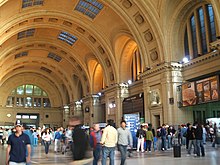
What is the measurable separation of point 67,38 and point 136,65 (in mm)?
9090

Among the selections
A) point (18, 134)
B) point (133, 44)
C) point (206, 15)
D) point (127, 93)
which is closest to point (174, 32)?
point (206, 15)

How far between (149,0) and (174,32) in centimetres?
292

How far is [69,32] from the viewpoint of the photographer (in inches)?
1086

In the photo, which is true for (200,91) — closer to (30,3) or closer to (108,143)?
(108,143)

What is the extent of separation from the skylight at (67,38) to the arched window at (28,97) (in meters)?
18.9

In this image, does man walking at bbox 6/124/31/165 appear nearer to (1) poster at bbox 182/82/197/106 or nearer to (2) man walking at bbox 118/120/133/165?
(2) man walking at bbox 118/120/133/165

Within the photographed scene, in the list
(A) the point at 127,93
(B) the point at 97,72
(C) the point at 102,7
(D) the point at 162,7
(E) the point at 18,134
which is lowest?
(E) the point at 18,134

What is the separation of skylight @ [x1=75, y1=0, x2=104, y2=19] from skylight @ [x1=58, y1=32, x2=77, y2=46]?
205 inches

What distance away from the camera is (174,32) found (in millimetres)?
19859

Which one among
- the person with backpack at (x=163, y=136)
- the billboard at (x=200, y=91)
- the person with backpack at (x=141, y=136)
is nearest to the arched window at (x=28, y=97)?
the billboard at (x=200, y=91)

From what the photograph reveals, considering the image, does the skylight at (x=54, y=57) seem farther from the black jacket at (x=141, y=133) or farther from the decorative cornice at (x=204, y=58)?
the black jacket at (x=141, y=133)

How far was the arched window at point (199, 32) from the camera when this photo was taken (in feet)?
57.0

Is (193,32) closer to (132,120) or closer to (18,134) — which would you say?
(132,120)

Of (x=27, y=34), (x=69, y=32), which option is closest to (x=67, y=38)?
(x=69, y=32)
